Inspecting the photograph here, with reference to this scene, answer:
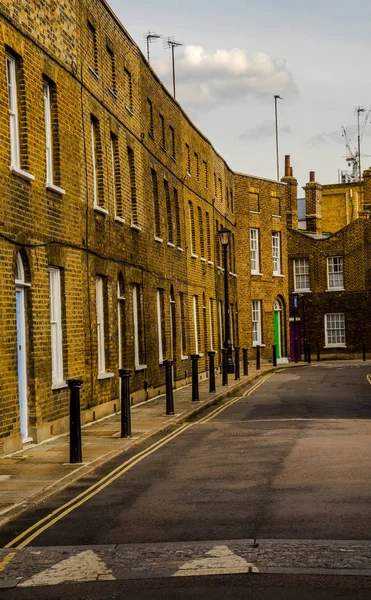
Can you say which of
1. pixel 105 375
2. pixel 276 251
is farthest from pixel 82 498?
pixel 276 251

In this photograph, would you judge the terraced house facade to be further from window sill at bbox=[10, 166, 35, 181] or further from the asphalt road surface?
the asphalt road surface

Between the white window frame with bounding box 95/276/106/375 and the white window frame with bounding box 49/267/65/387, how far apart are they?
3262mm

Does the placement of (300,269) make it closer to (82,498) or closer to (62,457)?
(62,457)

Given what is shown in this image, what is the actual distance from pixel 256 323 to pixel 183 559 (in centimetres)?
4474

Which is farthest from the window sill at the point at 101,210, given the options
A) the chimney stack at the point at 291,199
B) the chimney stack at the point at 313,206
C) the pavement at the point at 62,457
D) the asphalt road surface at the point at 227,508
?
the chimney stack at the point at 313,206

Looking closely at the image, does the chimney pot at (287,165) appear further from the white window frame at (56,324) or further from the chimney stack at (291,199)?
the white window frame at (56,324)

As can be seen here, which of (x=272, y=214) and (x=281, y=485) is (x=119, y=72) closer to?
(x=281, y=485)

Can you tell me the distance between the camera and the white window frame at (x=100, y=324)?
2130 centimetres

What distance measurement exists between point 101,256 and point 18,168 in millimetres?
5630

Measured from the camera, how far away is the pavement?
35.8 ft

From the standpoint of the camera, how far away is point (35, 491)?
11.1 meters

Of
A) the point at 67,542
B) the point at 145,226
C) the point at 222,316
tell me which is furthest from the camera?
the point at 222,316

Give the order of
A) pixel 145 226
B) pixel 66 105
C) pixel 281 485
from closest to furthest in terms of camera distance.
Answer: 1. pixel 281 485
2. pixel 66 105
3. pixel 145 226

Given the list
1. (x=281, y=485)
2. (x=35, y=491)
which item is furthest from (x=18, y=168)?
(x=281, y=485)
